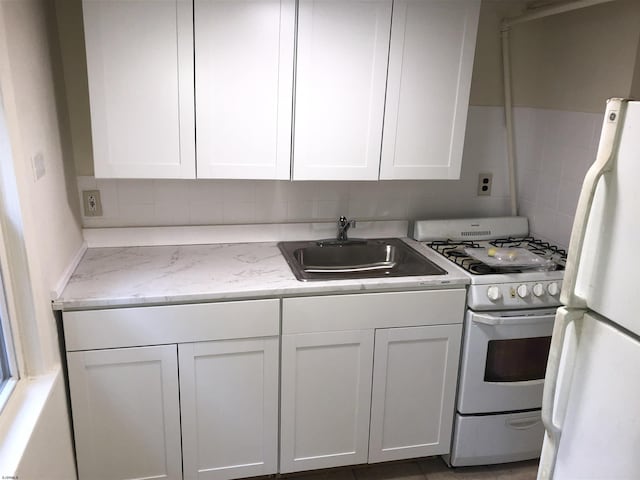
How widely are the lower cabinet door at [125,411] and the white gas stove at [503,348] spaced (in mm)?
1165

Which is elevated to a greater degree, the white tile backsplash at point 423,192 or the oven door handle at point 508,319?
the white tile backsplash at point 423,192

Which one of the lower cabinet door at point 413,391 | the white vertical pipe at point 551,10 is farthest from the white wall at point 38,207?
the white vertical pipe at point 551,10

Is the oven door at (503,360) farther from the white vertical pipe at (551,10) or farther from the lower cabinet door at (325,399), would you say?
the white vertical pipe at (551,10)

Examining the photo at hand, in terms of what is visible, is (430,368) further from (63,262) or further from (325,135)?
(63,262)

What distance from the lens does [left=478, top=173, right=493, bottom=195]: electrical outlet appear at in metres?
2.60

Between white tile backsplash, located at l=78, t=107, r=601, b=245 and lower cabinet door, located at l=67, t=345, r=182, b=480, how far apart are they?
2.27 feet

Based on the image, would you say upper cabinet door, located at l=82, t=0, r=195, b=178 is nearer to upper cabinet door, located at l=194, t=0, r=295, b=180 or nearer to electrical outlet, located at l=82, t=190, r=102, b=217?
upper cabinet door, located at l=194, t=0, r=295, b=180

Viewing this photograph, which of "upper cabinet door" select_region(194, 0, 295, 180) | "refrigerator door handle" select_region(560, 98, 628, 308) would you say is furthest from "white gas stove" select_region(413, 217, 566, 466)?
"upper cabinet door" select_region(194, 0, 295, 180)

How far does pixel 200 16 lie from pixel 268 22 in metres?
0.24

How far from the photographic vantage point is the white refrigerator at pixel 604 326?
1136 mm

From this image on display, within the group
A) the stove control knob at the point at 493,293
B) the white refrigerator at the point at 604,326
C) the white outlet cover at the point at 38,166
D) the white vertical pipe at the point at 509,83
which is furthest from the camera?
the white vertical pipe at the point at 509,83

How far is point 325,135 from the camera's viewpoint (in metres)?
2.05

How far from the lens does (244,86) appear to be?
1931mm

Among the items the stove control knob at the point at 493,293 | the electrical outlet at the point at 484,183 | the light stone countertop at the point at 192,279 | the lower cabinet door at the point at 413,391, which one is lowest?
the lower cabinet door at the point at 413,391
